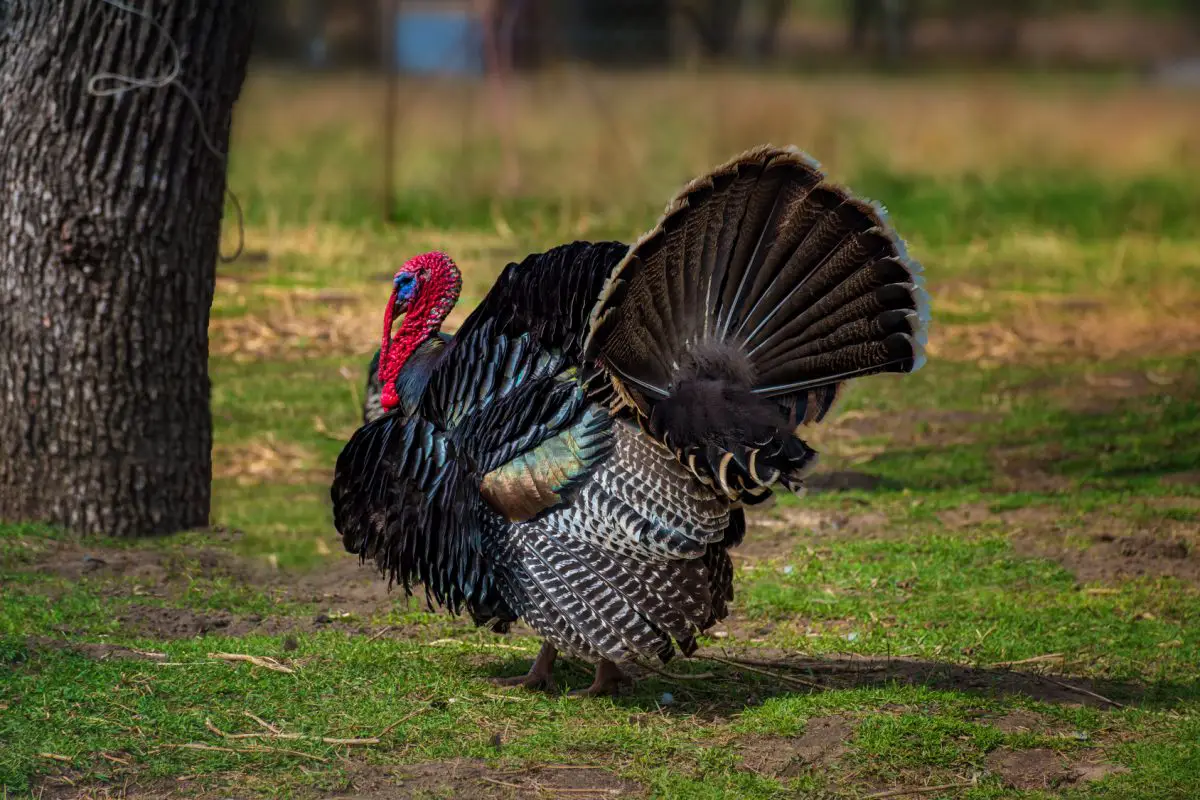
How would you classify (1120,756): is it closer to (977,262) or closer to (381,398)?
(381,398)

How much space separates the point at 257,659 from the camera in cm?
520

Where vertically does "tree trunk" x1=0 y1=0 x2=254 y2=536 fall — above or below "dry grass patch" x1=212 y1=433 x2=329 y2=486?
above

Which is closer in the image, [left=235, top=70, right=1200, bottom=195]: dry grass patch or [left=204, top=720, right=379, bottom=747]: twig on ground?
[left=204, top=720, right=379, bottom=747]: twig on ground

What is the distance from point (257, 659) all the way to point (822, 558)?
266 centimetres

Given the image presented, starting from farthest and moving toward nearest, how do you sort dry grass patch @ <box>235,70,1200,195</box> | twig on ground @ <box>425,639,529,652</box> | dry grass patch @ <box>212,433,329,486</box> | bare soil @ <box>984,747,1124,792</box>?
dry grass patch @ <box>235,70,1200,195</box> < dry grass patch @ <box>212,433,329,486</box> < twig on ground @ <box>425,639,529,652</box> < bare soil @ <box>984,747,1124,792</box>

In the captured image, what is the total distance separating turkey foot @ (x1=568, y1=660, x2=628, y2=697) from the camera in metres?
5.10

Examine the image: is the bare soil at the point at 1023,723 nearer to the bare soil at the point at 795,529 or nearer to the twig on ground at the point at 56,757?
the bare soil at the point at 795,529

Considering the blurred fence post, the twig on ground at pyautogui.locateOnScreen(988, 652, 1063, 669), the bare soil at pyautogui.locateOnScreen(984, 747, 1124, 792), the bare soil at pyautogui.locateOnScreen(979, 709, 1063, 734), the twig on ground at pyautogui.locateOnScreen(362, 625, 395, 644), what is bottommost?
the twig on ground at pyautogui.locateOnScreen(362, 625, 395, 644)

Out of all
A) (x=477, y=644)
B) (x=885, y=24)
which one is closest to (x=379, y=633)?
(x=477, y=644)

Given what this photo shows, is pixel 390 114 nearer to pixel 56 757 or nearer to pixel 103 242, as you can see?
pixel 103 242

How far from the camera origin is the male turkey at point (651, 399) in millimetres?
4617

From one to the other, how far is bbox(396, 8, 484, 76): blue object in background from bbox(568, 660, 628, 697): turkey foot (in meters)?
11.4

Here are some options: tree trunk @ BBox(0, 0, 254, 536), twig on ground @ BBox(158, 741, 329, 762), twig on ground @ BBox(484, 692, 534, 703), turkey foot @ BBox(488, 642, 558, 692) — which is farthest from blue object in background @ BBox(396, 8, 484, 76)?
twig on ground @ BBox(158, 741, 329, 762)

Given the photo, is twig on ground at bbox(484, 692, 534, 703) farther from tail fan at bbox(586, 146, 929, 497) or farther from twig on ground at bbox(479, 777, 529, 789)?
tail fan at bbox(586, 146, 929, 497)
